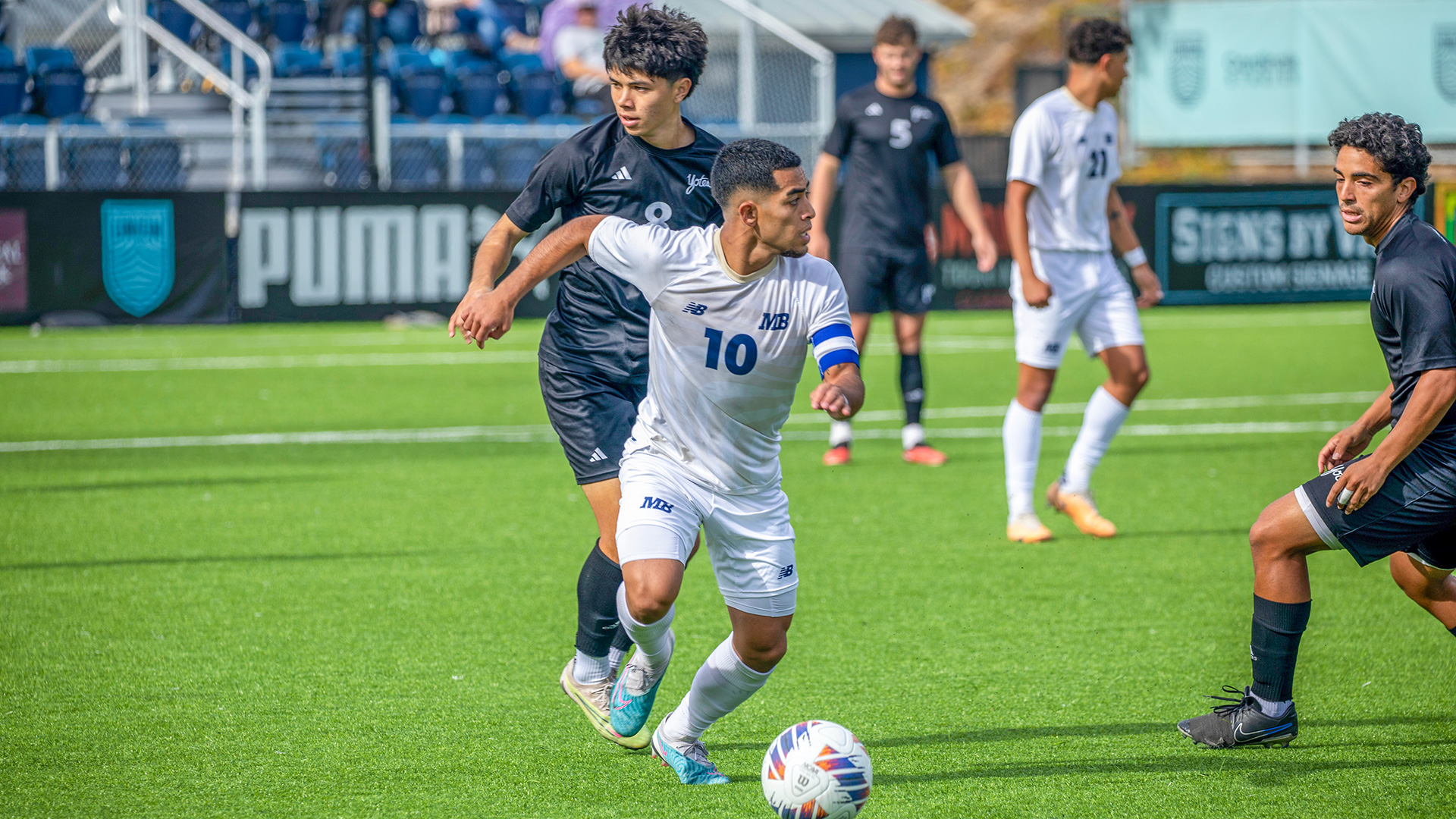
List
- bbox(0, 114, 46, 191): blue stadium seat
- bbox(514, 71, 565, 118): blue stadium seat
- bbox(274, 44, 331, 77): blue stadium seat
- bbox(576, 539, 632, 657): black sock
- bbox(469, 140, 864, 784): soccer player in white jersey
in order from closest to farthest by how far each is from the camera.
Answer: bbox(469, 140, 864, 784): soccer player in white jersey, bbox(576, 539, 632, 657): black sock, bbox(0, 114, 46, 191): blue stadium seat, bbox(274, 44, 331, 77): blue stadium seat, bbox(514, 71, 565, 118): blue stadium seat

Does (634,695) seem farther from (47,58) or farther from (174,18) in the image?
(174,18)

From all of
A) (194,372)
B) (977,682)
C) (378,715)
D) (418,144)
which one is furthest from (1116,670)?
(418,144)

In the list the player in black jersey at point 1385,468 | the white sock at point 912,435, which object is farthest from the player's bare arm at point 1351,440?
the white sock at point 912,435

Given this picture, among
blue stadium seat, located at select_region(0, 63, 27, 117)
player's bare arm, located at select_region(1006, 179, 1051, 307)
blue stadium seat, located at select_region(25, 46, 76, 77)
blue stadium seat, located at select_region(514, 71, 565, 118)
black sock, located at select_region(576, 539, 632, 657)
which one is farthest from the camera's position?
blue stadium seat, located at select_region(514, 71, 565, 118)

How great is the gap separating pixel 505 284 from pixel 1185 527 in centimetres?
457

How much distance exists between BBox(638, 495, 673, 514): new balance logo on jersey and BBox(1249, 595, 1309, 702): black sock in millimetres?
1682

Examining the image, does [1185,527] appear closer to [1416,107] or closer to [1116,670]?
[1116,670]

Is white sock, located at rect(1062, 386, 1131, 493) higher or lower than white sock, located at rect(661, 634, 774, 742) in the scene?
higher

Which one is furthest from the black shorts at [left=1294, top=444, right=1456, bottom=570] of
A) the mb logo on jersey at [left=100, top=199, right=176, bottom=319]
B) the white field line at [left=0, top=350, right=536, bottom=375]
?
the mb logo on jersey at [left=100, top=199, right=176, bottom=319]

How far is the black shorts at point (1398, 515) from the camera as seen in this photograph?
13.3 ft

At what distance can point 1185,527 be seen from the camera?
7543 mm

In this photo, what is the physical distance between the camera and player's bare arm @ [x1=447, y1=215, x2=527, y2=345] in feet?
13.4

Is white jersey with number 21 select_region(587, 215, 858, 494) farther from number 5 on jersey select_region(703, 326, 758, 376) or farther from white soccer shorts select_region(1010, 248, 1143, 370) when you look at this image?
white soccer shorts select_region(1010, 248, 1143, 370)

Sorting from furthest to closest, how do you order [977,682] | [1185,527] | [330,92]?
[330,92] → [1185,527] → [977,682]
